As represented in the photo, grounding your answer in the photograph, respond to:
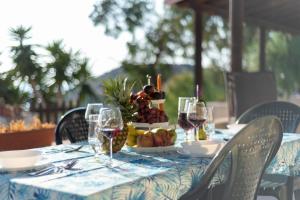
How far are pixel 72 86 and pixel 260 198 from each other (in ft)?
14.4

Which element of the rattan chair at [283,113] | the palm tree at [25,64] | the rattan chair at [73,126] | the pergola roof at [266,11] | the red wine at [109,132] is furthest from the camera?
the pergola roof at [266,11]

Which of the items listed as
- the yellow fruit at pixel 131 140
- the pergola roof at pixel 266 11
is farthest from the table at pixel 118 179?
the pergola roof at pixel 266 11

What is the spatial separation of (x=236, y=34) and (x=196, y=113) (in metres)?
3.26

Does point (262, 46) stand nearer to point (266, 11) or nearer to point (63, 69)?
point (266, 11)

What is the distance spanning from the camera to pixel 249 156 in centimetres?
179

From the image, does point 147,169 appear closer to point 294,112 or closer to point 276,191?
point 276,191

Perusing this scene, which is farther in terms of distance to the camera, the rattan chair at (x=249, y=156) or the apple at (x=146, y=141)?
the apple at (x=146, y=141)

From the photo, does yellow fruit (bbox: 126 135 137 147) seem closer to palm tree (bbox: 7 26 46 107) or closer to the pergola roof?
the pergola roof

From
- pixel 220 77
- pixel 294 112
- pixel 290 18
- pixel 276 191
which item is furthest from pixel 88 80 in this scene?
pixel 220 77

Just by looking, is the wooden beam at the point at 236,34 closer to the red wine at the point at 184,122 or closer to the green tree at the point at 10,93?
→ the green tree at the point at 10,93

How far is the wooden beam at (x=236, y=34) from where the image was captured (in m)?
5.30

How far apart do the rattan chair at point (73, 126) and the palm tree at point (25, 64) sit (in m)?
3.90

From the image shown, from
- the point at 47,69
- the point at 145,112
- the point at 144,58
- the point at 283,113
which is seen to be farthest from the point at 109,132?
the point at 144,58

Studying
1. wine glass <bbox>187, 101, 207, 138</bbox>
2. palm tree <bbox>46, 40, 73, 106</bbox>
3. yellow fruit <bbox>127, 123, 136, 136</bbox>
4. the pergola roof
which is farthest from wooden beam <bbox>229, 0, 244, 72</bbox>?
yellow fruit <bbox>127, 123, 136, 136</bbox>
